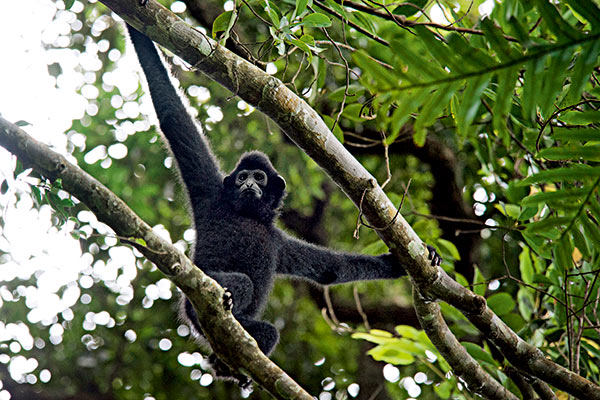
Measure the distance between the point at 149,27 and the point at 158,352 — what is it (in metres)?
6.43

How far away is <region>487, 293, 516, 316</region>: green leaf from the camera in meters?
4.87

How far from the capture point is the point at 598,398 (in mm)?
3707

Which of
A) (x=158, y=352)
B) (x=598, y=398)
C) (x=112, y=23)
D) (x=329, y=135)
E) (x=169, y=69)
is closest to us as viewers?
(x=329, y=135)

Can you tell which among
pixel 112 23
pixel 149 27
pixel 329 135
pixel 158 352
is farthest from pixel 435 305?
pixel 112 23

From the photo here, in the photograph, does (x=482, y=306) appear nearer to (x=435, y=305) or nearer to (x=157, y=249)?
(x=435, y=305)

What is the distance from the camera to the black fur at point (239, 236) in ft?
14.7

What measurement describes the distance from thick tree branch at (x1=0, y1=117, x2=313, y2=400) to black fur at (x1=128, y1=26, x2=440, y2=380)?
859 millimetres

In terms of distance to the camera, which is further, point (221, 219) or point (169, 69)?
point (221, 219)

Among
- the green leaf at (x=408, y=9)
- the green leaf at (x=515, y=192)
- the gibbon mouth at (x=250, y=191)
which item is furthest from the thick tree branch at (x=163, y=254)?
the green leaf at (x=515, y=192)

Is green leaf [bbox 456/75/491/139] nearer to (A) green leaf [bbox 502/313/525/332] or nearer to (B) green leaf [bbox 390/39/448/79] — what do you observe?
(B) green leaf [bbox 390/39/448/79]

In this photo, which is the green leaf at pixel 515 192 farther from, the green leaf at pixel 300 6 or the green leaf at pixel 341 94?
the green leaf at pixel 300 6

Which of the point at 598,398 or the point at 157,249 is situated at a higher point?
the point at 157,249

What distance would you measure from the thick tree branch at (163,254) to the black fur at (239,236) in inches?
33.8

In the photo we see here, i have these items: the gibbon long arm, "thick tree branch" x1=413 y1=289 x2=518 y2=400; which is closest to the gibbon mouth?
the gibbon long arm
